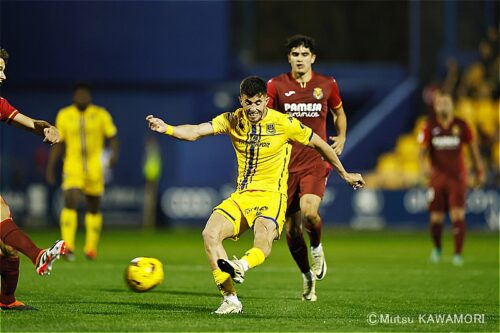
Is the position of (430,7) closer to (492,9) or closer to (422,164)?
(492,9)

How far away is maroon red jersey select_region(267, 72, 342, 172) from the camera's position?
35.1 feet

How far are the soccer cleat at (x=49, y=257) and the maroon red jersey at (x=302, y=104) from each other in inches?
123

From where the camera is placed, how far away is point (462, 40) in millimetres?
28375

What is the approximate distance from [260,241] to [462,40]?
20495mm

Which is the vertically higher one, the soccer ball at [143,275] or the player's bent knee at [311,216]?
the player's bent knee at [311,216]

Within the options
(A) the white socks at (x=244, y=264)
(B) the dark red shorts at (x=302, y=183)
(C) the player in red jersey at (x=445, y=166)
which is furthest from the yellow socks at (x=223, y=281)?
(C) the player in red jersey at (x=445, y=166)

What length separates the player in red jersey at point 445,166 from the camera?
15.9 meters

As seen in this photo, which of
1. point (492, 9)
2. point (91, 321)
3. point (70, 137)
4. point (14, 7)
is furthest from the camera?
point (14, 7)

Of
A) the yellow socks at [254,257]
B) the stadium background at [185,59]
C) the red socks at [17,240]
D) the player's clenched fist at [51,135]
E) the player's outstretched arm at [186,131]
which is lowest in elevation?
the yellow socks at [254,257]

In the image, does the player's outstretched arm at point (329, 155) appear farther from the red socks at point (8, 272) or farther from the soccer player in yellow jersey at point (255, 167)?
the red socks at point (8, 272)

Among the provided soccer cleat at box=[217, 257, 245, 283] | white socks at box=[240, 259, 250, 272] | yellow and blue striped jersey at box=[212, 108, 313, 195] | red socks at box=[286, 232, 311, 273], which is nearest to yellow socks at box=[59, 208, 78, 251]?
red socks at box=[286, 232, 311, 273]

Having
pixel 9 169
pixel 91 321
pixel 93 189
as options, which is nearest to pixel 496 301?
pixel 91 321

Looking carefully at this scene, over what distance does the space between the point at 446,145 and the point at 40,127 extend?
8.49 metres

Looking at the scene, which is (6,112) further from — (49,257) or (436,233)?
(436,233)
